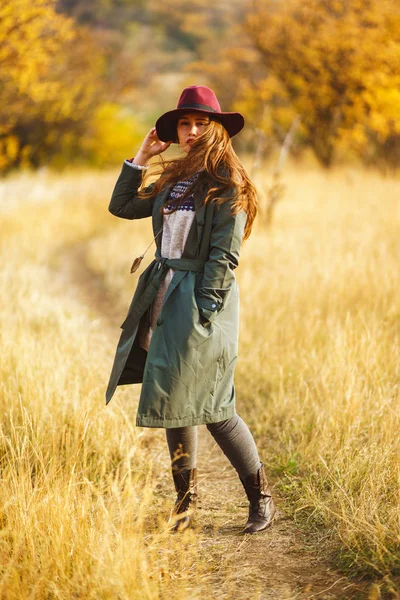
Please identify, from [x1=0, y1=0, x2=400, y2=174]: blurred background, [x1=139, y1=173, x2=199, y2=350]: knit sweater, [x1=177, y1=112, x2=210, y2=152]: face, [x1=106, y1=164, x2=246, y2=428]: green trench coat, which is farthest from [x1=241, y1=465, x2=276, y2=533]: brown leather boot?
[x1=0, y1=0, x2=400, y2=174]: blurred background

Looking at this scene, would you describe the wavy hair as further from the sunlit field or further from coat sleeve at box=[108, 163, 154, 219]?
the sunlit field

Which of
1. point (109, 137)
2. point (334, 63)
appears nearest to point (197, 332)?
point (334, 63)

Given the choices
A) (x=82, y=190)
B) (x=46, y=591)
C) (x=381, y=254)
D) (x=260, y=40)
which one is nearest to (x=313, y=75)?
(x=260, y=40)

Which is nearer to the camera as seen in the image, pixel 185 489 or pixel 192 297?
pixel 192 297

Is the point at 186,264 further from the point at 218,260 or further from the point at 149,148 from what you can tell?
the point at 149,148

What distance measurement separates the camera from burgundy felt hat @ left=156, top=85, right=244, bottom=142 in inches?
105

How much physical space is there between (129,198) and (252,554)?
1.63 m

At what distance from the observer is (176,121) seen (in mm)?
2812

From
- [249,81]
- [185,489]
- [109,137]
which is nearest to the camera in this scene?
[185,489]

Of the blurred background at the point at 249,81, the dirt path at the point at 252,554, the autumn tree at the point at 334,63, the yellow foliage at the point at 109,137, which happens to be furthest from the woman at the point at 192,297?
the yellow foliage at the point at 109,137

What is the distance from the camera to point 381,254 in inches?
272

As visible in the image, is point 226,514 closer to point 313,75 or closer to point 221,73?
point 313,75

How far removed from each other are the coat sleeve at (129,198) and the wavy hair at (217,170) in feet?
0.71

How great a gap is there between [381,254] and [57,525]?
5309mm
